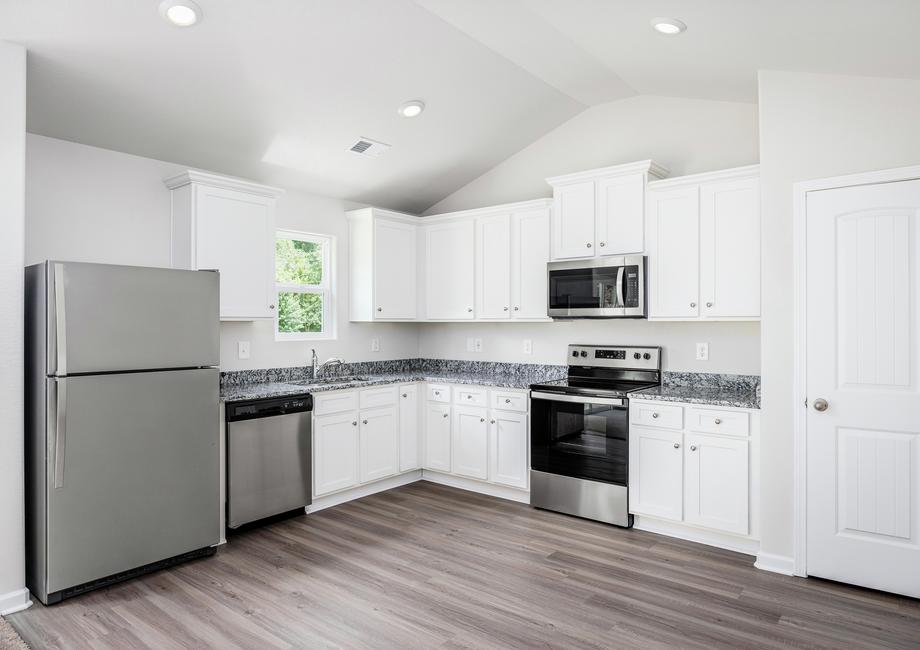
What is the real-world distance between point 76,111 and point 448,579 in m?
3.16

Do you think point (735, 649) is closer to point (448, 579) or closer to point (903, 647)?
point (903, 647)

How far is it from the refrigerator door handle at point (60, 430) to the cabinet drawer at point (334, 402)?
5.08 feet

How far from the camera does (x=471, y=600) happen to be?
112 inches

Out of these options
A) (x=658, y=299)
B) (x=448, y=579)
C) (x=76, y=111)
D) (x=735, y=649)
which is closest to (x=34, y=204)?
(x=76, y=111)

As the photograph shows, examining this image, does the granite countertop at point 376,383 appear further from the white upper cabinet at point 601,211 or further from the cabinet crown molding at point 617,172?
the cabinet crown molding at point 617,172

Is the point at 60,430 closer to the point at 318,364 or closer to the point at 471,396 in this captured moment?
the point at 318,364

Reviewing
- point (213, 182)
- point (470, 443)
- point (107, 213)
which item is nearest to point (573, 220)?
point (470, 443)

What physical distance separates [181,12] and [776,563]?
156 inches

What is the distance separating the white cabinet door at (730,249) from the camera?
3.53m

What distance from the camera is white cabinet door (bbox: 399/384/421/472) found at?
Answer: 4750mm

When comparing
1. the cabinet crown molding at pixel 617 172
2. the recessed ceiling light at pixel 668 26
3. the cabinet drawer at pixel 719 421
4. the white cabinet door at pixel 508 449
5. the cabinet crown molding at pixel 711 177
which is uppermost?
the recessed ceiling light at pixel 668 26

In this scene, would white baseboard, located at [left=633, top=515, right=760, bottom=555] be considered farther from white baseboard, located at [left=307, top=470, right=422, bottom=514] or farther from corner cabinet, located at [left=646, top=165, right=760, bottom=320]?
white baseboard, located at [left=307, top=470, right=422, bottom=514]

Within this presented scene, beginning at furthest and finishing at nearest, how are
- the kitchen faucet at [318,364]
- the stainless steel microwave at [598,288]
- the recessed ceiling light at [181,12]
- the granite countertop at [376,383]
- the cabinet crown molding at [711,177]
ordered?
the kitchen faucet at [318,364] → the stainless steel microwave at [598,288] → the granite countertop at [376,383] → the cabinet crown molding at [711,177] → the recessed ceiling light at [181,12]

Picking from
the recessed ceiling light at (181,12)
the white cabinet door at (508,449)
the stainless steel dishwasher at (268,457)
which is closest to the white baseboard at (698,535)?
the white cabinet door at (508,449)
